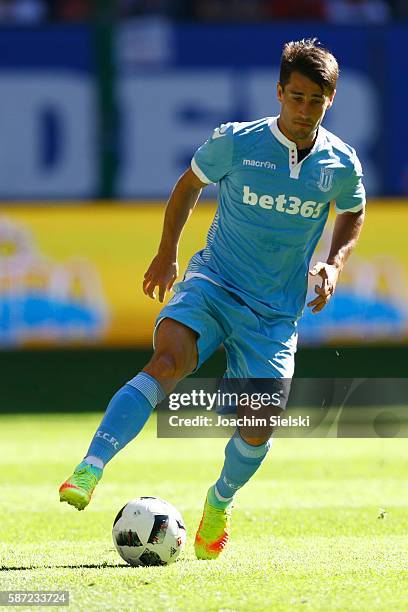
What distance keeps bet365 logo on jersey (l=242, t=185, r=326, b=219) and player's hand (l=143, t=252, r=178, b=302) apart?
1.43 feet

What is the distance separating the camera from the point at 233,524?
654 centimetres

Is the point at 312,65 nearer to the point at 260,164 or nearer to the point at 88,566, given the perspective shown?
the point at 260,164

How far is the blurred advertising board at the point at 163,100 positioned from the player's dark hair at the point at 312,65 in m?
9.46

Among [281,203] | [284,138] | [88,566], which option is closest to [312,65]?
[284,138]

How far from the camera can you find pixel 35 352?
1387 cm

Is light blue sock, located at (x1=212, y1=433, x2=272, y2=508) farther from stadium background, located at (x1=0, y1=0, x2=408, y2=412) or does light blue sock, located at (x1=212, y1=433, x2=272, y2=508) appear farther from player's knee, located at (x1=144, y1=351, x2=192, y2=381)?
stadium background, located at (x1=0, y1=0, x2=408, y2=412)

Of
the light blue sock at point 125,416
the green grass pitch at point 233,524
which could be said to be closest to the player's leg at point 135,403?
the light blue sock at point 125,416

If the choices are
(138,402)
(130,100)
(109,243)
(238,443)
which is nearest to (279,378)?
(238,443)

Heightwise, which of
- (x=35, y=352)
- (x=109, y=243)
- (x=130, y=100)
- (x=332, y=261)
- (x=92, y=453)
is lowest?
(x=35, y=352)

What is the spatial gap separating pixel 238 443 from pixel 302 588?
37.8 inches

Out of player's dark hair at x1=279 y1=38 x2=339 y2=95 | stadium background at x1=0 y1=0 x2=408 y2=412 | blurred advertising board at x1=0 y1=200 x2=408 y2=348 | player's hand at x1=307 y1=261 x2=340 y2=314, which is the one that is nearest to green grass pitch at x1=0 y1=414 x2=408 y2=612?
player's hand at x1=307 y1=261 x2=340 y2=314

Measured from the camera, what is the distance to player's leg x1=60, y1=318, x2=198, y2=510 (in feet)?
16.3

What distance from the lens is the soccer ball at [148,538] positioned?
5.39 metres

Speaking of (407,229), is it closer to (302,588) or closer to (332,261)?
(332,261)
